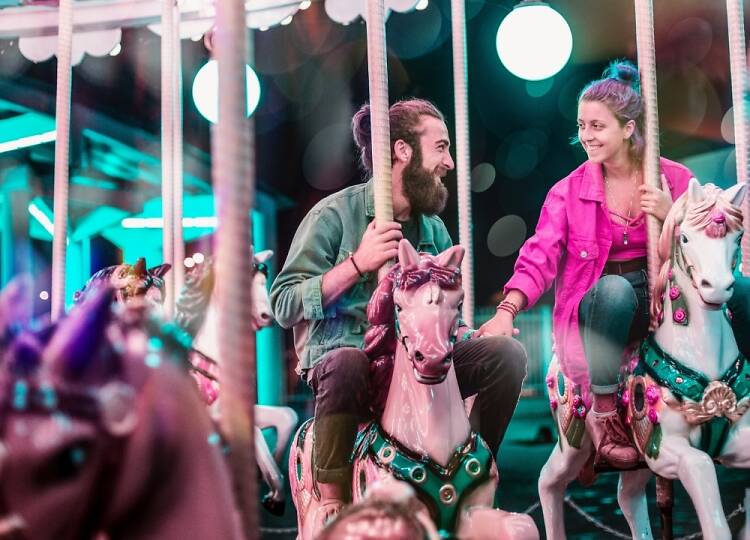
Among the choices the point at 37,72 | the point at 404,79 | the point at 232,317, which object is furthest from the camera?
the point at 404,79

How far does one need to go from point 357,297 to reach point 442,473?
72cm

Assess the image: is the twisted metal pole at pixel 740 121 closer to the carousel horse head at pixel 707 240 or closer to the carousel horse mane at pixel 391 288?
the carousel horse head at pixel 707 240

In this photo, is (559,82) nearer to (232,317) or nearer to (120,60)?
(120,60)

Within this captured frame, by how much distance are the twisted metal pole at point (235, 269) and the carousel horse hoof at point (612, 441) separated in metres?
1.94

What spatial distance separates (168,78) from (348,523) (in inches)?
98.9

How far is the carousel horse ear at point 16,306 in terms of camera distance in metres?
0.83

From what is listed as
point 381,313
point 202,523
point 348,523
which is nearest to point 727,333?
point 381,313

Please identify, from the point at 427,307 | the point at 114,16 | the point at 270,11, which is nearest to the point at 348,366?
the point at 427,307

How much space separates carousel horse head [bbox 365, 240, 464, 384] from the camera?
187 centimetres

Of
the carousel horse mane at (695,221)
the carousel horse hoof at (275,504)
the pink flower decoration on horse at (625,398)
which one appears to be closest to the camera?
the carousel horse mane at (695,221)

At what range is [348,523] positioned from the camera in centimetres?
99

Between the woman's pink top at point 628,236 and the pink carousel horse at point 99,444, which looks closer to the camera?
the pink carousel horse at point 99,444

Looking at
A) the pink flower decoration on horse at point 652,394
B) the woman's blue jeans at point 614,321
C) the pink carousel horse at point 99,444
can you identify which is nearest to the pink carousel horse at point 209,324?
the woman's blue jeans at point 614,321

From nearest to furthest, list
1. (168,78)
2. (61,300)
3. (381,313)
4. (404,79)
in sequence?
(381,313) < (61,300) < (168,78) < (404,79)
